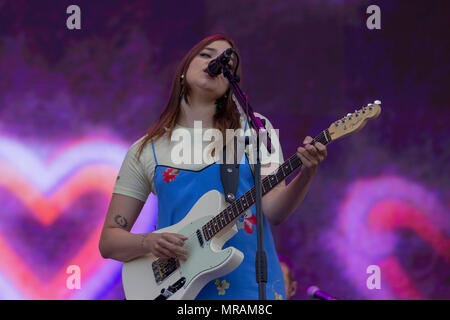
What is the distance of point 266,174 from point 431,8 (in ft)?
9.30

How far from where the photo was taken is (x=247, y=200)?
2146 mm

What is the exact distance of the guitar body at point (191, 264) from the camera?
2080 mm

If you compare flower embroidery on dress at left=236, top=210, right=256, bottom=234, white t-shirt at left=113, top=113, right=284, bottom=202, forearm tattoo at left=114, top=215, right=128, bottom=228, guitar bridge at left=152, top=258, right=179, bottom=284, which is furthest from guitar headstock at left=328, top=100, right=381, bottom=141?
forearm tattoo at left=114, top=215, right=128, bottom=228

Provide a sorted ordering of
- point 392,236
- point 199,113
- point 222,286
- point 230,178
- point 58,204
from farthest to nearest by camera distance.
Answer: point 392,236 < point 58,204 < point 199,113 < point 230,178 < point 222,286

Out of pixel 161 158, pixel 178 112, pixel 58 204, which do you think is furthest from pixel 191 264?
pixel 58 204

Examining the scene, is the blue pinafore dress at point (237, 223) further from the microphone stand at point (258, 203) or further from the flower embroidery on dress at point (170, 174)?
the microphone stand at point (258, 203)

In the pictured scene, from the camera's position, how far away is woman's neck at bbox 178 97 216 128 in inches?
98.7

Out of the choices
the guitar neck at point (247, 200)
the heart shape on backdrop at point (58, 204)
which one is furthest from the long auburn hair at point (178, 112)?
the heart shape on backdrop at point (58, 204)

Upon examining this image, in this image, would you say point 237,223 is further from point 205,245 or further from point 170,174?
point 170,174

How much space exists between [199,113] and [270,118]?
184 centimetres

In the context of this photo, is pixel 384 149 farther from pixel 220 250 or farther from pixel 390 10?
pixel 220 250

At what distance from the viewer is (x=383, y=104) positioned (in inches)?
169
